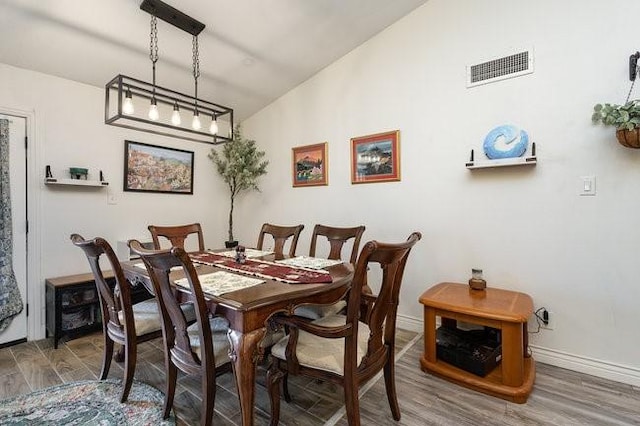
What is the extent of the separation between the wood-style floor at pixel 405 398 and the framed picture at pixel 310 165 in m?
2.06

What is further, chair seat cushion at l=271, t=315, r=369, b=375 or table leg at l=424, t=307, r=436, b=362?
table leg at l=424, t=307, r=436, b=362

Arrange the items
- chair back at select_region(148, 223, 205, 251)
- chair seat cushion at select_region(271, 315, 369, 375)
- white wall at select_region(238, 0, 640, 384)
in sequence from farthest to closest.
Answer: chair back at select_region(148, 223, 205, 251), white wall at select_region(238, 0, 640, 384), chair seat cushion at select_region(271, 315, 369, 375)

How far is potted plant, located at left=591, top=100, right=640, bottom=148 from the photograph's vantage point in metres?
1.90

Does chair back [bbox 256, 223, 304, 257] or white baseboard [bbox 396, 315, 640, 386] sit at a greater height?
chair back [bbox 256, 223, 304, 257]

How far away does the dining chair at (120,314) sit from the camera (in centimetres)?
180

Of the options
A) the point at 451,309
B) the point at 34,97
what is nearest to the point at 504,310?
the point at 451,309

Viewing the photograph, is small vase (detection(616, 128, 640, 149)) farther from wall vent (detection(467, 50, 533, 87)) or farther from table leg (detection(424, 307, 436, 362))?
table leg (detection(424, 307, 436, 362))

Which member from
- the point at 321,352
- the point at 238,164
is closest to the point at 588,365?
the point at 321,352

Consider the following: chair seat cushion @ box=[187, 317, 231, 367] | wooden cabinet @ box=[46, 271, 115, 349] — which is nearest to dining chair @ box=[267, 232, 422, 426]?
chair seat cushion @ box=[187, 317, 231, 367]

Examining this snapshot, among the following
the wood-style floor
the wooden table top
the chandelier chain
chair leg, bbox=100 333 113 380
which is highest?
the chandelier chain

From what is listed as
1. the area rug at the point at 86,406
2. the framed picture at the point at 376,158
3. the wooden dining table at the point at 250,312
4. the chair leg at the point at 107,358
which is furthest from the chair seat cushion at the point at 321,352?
the framed picture at the point at 376,158

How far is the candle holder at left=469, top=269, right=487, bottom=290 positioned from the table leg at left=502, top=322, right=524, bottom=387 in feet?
1.53

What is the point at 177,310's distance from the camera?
1522 mm

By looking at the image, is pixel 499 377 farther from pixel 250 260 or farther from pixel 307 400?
pixel 250 260
